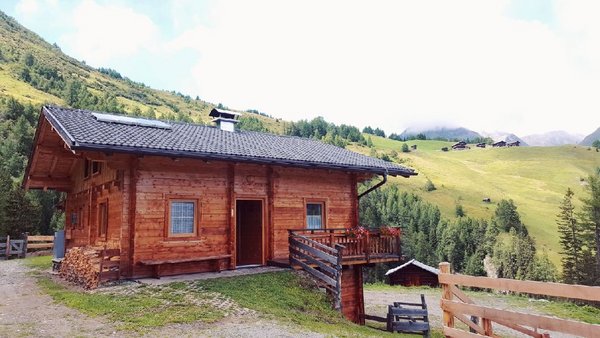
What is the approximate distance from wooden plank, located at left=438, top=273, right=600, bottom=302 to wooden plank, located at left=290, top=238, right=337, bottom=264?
303 inches

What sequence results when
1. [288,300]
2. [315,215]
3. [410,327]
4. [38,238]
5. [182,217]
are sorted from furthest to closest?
[38,238] → [315,215] → [410,327] → [182,217] → [288,300]

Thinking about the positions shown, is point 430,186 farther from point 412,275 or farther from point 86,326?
point 86,326

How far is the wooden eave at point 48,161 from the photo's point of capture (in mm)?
16922

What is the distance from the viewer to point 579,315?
24.5m

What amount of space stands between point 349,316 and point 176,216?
8271 mm

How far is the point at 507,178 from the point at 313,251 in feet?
472

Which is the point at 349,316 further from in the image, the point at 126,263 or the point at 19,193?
the point at 19,193

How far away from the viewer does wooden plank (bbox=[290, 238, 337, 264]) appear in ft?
46.8

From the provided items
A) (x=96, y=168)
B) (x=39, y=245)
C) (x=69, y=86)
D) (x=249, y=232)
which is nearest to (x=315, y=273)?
(x=249, y=232)

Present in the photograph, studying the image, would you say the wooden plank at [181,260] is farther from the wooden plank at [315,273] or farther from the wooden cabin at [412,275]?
the wooden cabin at [412,275]

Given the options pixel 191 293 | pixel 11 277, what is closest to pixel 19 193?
pixel 11 277

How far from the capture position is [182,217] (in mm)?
14984

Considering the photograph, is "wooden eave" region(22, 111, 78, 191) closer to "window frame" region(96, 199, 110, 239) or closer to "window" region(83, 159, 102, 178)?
"window" region(83, 159, 102, 178)

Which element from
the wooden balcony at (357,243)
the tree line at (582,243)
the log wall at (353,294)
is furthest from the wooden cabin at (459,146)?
the wooden balcony at (357,243)
